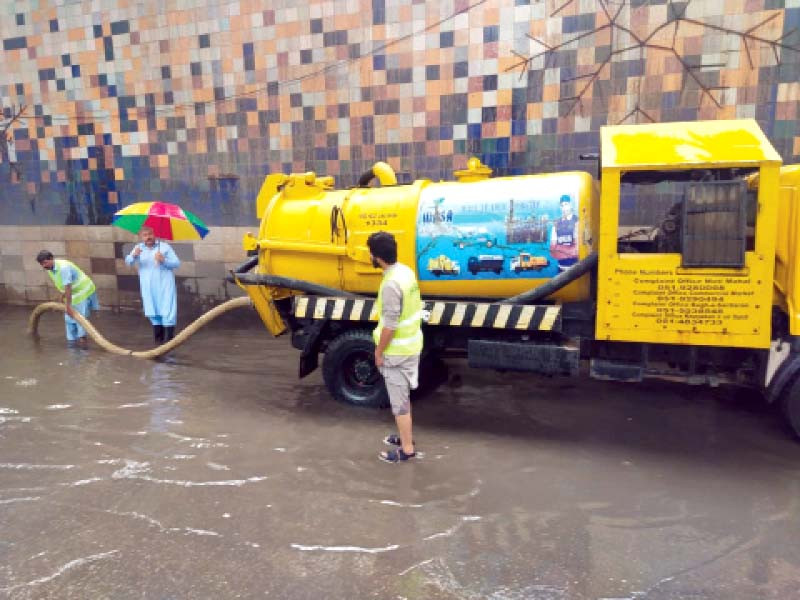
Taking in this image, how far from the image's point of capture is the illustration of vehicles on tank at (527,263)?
446 cm

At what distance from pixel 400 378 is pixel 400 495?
796 mm

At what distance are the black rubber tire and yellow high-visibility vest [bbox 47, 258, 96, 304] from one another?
7.70 meters

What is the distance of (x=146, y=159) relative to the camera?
8.99 meters

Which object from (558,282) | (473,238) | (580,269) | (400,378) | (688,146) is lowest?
(400,378)

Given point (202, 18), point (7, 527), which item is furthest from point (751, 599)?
point (202, 18)

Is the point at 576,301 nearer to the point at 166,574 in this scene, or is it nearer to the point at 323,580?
the point at 323,580

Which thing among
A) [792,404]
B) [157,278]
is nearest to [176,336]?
[157,278]

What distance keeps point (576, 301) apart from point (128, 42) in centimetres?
801

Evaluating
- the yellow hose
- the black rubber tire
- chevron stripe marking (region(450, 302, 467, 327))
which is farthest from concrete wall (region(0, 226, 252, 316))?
the black rubber tire

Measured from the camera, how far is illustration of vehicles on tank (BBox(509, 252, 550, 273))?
14.6 feet

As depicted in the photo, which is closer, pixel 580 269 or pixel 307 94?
pixel 580 269

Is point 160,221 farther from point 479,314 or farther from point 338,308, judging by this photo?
point 479,314

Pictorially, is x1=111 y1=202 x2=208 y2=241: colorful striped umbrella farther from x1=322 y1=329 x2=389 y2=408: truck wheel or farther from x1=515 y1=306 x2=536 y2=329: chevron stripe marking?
x1=515 y1=306 x2=536 y2=329: chevron stripe marking

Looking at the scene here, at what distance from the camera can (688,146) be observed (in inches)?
159
